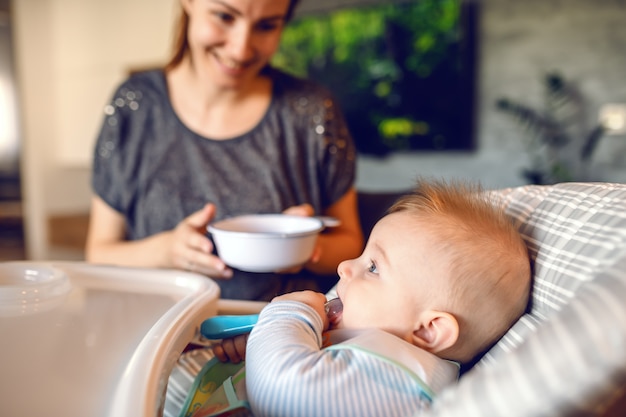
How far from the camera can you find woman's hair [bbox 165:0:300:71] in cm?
118

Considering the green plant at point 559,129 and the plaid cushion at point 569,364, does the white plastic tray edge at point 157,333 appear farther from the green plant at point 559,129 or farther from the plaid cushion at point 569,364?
the green plant at point 559,129

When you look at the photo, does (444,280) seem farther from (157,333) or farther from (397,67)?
(397,67)

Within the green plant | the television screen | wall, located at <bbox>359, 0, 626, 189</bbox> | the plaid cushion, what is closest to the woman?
the plaid cushion

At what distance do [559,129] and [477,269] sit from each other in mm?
2613

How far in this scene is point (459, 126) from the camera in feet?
10.2

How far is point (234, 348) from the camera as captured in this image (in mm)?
669

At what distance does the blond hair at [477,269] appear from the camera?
601 millimetres

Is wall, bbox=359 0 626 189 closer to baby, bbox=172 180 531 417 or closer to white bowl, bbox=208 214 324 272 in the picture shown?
white bowl, bbox=208 214 324 272

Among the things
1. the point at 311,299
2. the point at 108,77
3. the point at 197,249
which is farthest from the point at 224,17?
the point at 108,77

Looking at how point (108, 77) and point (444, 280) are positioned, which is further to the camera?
point (108, 77)

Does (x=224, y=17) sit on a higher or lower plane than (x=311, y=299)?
higher

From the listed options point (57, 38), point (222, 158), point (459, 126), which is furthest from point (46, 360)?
point (57, 38)

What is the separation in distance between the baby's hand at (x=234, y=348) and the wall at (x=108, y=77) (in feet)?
8.50

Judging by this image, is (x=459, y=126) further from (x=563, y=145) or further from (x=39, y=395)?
(x=39, y=395)
